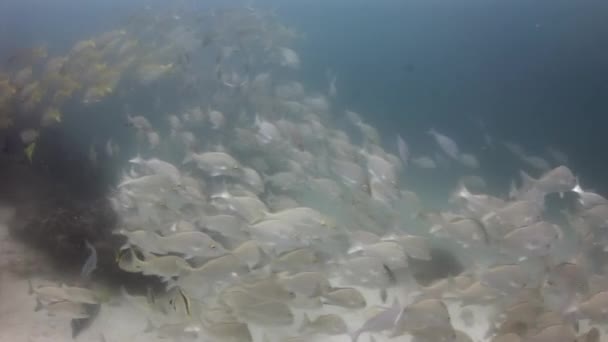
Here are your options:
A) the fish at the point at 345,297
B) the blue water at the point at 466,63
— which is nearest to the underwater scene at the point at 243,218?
the fish at the point at 345,297

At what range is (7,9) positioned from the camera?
215 ft

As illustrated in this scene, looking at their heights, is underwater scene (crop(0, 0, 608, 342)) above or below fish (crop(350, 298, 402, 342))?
above

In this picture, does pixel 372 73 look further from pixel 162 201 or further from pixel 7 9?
pixel 162 201

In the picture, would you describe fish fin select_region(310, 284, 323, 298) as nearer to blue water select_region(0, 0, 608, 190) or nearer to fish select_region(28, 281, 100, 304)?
fish select_region(28, 281, 100, 304)

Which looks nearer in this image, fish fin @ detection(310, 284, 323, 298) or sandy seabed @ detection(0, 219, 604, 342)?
fish fin @ detection(310, 284, 323, 298)

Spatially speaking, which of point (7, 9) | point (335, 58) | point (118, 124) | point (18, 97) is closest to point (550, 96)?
point (118, 124)

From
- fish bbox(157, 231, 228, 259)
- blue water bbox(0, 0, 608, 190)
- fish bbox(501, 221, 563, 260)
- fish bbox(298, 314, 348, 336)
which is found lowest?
fish bbox(298, 314, 348, 336)

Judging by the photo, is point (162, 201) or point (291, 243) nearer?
point (291, 243)

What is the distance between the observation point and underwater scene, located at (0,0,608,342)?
469cm

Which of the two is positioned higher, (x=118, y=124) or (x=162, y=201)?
(x=118, y=124)

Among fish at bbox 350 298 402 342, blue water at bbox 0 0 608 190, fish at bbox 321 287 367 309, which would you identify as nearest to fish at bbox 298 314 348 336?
fish at bbox 321 287 367 309

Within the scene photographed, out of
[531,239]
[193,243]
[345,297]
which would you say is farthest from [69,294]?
[531,239]

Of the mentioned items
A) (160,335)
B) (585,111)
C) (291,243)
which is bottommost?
(160,335)

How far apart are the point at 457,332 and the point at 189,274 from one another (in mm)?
2568
